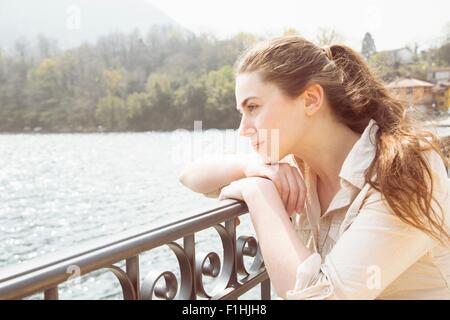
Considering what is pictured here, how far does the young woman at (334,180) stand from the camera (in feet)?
2.69

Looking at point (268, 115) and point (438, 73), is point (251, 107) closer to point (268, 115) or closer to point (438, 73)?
point (268, 115)

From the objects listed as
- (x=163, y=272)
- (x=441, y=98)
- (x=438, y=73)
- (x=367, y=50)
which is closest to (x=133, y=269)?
(x=163, y=272)

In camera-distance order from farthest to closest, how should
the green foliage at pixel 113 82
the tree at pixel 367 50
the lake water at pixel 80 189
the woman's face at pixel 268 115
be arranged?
the lake water at pixel 80 189
the green foliage at pixel 113 82
the tree at pixel 367 50
the woman's face at pixel 268 115

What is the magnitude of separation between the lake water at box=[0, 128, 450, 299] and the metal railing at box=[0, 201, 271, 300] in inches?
340

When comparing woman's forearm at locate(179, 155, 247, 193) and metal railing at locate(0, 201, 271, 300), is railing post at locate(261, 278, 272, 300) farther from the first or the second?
woman's forearm at locate(179, 155, 247, 193)

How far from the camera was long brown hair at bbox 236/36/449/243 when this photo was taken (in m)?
0.85

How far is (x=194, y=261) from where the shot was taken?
893 millimetres

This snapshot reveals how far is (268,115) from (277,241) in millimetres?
263

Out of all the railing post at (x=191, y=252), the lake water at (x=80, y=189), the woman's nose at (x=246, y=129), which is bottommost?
the lake water at (x=80, y=189)

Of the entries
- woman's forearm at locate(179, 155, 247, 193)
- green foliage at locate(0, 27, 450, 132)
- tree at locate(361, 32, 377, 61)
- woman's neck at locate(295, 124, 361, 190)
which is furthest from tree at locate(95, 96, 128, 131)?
woman's neck at locate(295, 124, 361, 190)

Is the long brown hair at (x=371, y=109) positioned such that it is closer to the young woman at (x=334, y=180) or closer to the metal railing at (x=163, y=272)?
the young woman at (x=334, y=180)

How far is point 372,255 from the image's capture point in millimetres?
800

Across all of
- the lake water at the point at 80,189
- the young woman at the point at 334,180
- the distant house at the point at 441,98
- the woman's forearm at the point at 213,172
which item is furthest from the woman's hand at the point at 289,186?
the lake water at the point at 80,189

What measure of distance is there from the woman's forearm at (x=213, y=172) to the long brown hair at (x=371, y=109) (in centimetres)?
23
